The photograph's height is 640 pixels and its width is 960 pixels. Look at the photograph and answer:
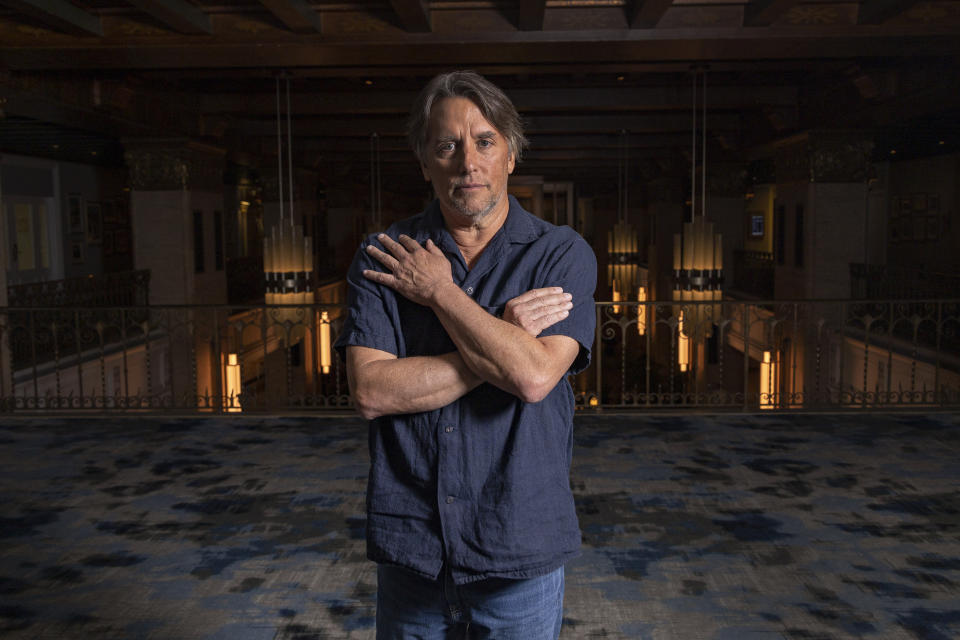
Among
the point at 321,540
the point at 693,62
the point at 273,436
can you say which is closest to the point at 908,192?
the point at 693,62

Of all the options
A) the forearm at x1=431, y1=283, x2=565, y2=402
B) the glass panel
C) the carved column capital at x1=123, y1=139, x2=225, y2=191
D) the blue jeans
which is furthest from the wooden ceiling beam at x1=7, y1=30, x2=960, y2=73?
the glass panel

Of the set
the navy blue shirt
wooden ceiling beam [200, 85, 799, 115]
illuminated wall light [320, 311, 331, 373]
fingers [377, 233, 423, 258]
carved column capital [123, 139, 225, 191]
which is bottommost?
illuminated wall light [320, 311, 331, 373]

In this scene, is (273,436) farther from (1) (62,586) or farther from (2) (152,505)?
(1) (62,586)

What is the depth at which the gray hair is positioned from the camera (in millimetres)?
1530

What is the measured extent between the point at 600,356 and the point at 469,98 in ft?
15.4

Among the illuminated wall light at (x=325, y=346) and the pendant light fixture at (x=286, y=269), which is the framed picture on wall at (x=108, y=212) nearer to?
the illuminated wall light at (x=325, y=346)

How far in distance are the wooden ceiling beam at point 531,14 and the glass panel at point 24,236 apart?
36.0ft

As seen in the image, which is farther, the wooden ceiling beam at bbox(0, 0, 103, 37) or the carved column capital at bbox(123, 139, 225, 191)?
the carved column capital at bbox(123, 139, 225, 191)

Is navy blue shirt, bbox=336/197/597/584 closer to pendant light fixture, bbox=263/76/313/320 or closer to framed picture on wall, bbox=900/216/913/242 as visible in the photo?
pendant light fixture, bbox=263/76/313/320

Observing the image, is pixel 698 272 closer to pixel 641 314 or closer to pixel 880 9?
pixel 880 9

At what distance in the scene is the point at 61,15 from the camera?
20.5 ft

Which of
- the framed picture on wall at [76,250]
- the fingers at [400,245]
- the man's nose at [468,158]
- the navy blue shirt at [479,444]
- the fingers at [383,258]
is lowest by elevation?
the navy blue shirt at [479,444]

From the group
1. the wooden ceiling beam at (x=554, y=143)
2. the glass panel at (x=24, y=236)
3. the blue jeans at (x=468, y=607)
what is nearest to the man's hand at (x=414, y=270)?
the blue jeans at (x=468, y=607)

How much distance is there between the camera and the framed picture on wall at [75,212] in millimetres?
15516
